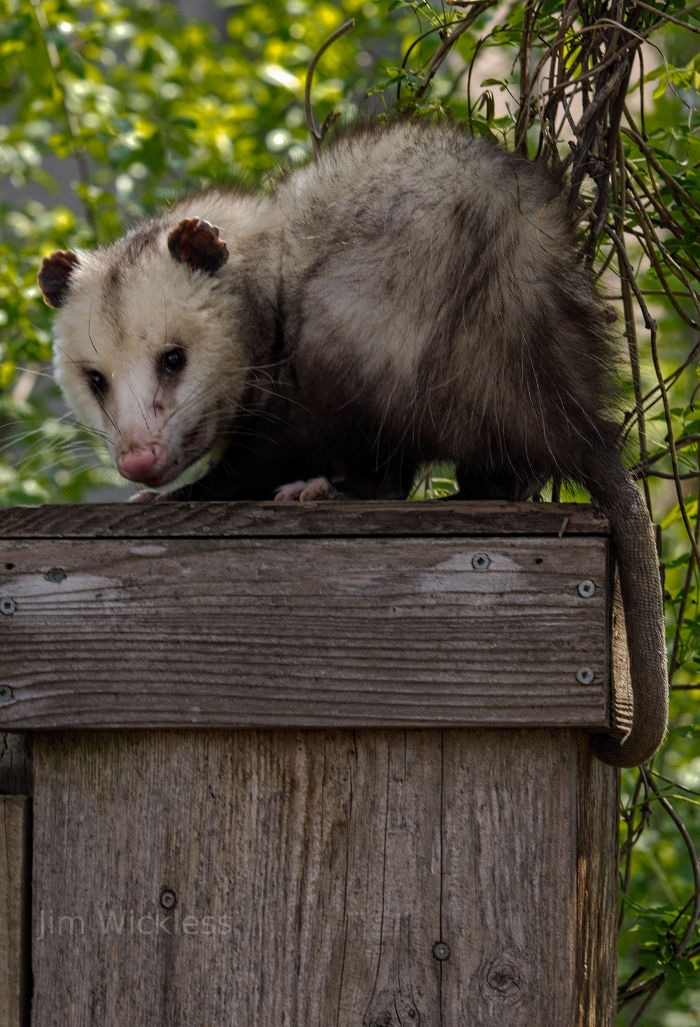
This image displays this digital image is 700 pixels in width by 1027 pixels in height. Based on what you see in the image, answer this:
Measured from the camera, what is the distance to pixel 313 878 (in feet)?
5.05

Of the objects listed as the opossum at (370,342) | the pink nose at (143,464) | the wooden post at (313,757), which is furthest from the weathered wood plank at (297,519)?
the pink nose at (143,464)

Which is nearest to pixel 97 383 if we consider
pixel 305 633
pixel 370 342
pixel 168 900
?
pixel 370 342

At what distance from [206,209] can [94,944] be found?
1.54m

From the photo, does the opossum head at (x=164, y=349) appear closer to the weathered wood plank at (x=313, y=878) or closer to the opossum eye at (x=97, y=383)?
the opossum eye at (x=97, y=383)

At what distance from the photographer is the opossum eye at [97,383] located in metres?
2.36

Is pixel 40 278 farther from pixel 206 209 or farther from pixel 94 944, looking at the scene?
pixel 94 944

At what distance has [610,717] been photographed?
59.1 inches

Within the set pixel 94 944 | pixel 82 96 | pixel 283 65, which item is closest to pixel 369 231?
pixel 94 944

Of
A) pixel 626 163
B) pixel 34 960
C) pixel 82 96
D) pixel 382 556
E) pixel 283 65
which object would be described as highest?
pixel 283 65

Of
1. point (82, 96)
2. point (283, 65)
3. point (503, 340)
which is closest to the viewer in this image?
point (503, 340)

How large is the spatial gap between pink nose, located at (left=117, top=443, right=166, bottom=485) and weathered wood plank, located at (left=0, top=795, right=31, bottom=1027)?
0.71 metres

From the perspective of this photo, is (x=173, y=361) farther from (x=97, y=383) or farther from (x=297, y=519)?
(x=297, y=519)

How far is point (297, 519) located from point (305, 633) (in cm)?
16

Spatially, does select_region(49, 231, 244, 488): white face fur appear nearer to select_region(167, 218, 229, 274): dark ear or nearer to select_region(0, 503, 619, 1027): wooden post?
select_region(167, 218, 229, 274): dark ear
